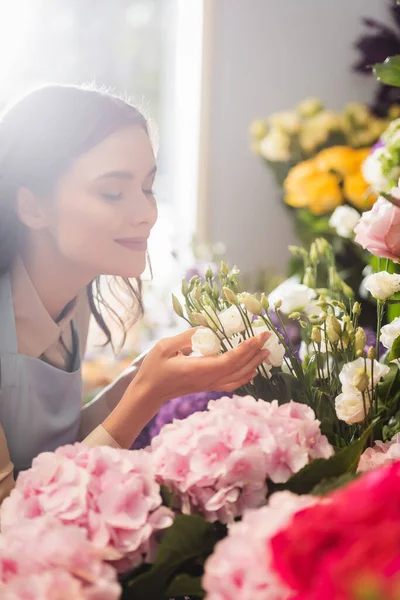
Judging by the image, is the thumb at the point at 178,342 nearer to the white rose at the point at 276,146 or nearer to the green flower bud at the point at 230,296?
the green flower bud at the point at 230,296

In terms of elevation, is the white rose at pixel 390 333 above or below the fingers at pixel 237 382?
above

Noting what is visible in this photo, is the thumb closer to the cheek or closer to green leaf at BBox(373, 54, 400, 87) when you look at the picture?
the cheek

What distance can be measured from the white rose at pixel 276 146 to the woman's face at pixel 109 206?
958mm

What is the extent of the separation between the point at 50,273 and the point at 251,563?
43cm

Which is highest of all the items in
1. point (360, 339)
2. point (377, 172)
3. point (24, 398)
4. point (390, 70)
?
point (390, 70)

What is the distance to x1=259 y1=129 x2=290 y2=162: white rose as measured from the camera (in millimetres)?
1591

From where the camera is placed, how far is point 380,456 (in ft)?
1.73

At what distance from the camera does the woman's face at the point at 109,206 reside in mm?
644

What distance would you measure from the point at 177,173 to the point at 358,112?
0.50m

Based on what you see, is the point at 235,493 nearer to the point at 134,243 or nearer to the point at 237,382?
the point at 237,382

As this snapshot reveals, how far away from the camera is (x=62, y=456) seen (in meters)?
0.47

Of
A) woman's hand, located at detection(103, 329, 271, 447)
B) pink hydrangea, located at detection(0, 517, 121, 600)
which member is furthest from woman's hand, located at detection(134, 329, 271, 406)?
pink hydrangea, located at detection(0, 517, 121, 600)

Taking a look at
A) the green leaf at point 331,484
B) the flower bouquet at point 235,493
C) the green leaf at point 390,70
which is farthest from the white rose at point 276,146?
the green leaf at point 331,484

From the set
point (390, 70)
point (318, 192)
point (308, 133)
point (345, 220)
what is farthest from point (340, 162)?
point (390, 70)
